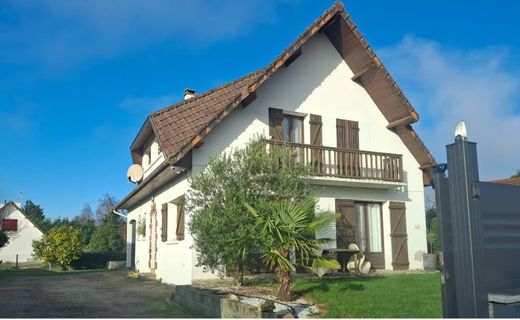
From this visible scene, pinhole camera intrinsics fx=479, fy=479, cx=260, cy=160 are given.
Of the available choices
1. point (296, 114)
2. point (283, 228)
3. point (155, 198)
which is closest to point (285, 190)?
point (283, 228)

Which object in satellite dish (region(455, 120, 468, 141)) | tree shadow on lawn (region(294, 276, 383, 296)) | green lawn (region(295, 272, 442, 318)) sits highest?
satellite dish (region(455, 120, 468, 141))

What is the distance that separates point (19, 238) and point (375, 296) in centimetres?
4917

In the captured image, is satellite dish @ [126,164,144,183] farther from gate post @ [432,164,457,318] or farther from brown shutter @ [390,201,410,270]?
gate post @ [432,164,457,318]

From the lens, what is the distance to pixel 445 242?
392 centimetres

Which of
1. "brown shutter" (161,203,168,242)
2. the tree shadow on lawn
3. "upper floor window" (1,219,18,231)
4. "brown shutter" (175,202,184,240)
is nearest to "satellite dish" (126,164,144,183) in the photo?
"brown shutter" (161,203,168,242)

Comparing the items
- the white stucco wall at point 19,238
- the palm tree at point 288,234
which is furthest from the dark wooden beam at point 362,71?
the white stucco wall at point 19,238

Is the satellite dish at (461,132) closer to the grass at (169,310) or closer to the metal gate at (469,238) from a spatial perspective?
the metal gate at (469,238)

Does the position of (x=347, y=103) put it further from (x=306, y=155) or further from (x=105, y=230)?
(x=105, y=230)

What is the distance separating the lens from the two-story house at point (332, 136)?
14.8 metres

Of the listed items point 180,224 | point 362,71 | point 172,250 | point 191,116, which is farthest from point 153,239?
point 362,71

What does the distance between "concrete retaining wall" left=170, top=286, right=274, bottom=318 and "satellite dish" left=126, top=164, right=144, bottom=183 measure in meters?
11.3

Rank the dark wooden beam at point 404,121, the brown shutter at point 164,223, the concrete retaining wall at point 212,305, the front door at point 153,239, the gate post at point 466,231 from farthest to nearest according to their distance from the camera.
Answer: the front door at point 153,239
the dark wooden beam at point 404,121
the brown shutter at point 164,223
the concrete retaining wall at point 212,305
the gate post at point 466,231

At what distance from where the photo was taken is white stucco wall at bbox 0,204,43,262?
4941 centimetres

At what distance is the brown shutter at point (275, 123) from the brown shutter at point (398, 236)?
193 inches
